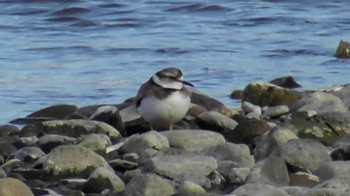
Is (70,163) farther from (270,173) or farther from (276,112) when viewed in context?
(276,112)

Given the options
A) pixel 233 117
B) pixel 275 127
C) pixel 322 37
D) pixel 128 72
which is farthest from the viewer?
pixel 322 37

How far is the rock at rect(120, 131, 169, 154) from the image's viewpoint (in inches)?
379

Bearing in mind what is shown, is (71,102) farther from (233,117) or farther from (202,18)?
(202,18)

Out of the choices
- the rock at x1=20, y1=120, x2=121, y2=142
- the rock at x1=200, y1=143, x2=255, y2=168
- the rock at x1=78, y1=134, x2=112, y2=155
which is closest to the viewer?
the rock at x1=200, y1=143, x2=255, y2=168

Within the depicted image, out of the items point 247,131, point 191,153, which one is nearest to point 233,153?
point 191,153

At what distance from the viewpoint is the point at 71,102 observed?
1340 cm

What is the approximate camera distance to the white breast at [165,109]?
10.8 m

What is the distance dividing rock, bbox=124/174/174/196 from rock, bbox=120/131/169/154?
122cm

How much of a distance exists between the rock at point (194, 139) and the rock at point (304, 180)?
1228mm

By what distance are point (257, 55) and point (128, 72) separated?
202 cm

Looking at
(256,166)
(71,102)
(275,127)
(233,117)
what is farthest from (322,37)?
(256,166)

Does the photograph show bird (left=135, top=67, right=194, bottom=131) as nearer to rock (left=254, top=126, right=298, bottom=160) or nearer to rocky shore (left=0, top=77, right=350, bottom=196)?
rocky shore (left=0, top=77, right=350, bottom=196)

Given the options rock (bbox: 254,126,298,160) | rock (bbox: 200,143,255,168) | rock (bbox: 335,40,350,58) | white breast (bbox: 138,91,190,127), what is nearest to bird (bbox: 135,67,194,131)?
white breast (bbox: 138,91,190,127)

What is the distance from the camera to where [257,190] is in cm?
809
